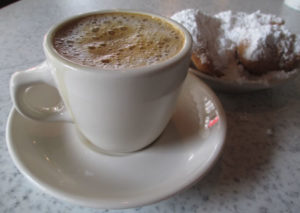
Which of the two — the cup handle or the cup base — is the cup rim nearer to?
the cup handle

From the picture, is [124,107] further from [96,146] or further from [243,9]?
[243,9]

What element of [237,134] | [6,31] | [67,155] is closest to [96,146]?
[67,155]

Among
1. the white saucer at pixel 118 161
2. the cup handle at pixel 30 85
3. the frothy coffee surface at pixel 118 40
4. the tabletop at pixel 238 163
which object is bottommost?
the tabletop at pixel 238 163

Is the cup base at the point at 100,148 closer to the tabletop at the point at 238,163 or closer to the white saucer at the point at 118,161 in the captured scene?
the white saucer at the point at 118,161

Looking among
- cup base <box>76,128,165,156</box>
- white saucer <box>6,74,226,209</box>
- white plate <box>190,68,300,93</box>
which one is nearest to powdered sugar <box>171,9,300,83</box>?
white plate <box>190,68,300,93</box>

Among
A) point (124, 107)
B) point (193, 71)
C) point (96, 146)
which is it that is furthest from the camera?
point (193, 71)

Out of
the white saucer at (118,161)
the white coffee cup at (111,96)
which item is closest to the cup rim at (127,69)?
the white coffee cup at (111,96)
